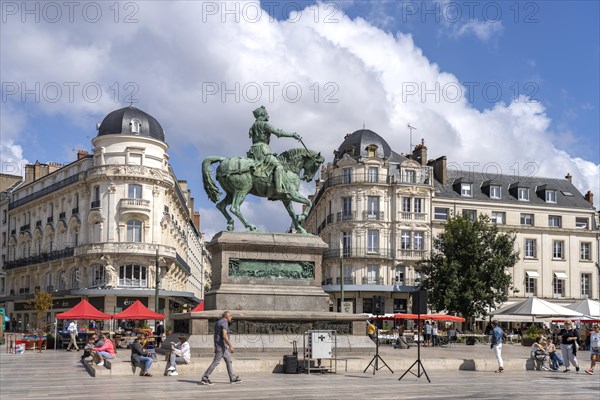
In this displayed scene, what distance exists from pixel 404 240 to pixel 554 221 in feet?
47.9

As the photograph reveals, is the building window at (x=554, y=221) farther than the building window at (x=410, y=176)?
Yes

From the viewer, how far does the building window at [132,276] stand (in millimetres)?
57147

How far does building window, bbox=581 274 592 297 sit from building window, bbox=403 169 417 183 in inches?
688

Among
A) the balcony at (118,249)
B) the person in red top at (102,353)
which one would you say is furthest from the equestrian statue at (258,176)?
the balcony at (118,249)

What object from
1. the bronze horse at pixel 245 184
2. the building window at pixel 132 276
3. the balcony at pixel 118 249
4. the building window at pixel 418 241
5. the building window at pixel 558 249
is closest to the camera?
the bronze horse at pixel 245 184

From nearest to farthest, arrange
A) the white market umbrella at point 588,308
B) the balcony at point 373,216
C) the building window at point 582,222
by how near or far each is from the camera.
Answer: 1. the white market umbrella at point 588,308
2. the balcony at point 373,216
3. the building window at point 582,222

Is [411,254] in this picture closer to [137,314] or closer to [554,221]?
[554,221]

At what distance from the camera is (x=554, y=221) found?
220 feet

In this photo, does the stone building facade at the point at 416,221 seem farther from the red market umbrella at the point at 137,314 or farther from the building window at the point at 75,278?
the red market umbrella at the point at 137,314

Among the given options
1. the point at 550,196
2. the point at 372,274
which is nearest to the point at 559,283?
the point at 550,196

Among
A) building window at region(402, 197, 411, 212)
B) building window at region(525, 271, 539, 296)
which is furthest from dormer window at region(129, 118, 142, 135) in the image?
building window at region(525, 271, 539, 296)

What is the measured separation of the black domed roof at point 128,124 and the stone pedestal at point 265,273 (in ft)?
124

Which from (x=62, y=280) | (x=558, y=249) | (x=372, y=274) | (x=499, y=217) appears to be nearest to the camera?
(x=372, y=274)

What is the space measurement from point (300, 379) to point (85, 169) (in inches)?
1867
